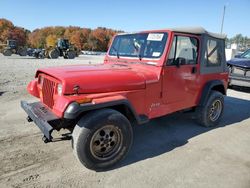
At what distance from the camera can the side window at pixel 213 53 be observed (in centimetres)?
493

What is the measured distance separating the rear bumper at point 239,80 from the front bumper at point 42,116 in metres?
8.01

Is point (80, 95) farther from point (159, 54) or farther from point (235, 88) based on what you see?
point (235, 88)

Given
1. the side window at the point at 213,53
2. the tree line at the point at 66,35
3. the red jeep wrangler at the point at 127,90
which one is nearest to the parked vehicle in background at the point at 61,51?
the red jeep wrangler at the point at 127,90

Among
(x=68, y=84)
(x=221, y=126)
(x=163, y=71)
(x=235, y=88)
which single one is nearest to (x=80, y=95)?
(x=68, y=84)

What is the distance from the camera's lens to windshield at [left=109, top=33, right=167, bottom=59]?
4.11 metres

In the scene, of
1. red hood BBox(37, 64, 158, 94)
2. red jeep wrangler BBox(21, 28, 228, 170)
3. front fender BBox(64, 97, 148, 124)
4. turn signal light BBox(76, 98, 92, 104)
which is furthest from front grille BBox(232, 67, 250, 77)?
turn signal light BBox(76, 98, 92, 104)

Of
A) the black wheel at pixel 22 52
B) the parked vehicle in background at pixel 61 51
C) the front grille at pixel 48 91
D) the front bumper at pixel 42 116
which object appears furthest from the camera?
the black wheel at pixel 22 52

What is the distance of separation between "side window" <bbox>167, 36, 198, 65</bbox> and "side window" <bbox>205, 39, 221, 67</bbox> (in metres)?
0.43

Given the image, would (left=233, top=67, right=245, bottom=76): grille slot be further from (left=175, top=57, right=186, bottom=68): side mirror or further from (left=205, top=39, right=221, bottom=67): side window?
(left=175, top=57, right=186, bottom=68): side mirror

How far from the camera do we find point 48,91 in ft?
11.7

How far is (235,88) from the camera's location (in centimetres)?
1020

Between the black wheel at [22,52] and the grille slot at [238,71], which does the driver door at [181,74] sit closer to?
the grille slot at [238,71]

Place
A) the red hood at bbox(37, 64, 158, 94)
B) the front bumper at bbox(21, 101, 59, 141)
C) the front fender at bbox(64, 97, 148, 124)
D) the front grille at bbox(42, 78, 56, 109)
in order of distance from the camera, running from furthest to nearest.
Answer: the front grille at bbox(42, 78, 56, 109), the red hood at bbox(37, 64, 158, 94), the front bumper at bbox(21, 101, 59, 141), the front fender at bbox(64, 97, 148, 124)

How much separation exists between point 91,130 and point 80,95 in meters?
0.50
